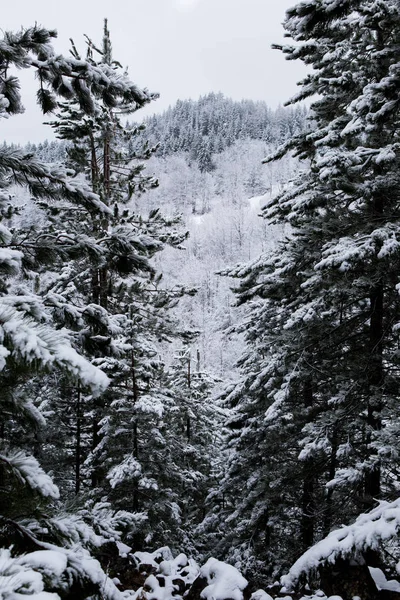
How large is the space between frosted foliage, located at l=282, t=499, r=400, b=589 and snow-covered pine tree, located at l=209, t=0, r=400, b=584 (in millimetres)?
1573

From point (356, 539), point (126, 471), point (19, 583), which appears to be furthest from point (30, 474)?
point (126, 471)

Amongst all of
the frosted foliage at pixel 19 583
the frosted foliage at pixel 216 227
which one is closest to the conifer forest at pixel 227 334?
the frosted foliage at pixel 19 583

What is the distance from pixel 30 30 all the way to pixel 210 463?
19.0m

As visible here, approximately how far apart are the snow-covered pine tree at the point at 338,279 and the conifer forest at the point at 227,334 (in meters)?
0.05

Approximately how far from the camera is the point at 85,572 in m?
2.62

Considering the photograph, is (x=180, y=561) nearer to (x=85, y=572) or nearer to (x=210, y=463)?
(x=85, y=572)

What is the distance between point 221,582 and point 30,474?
3337mm

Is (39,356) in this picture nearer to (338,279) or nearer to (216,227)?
(338,279)

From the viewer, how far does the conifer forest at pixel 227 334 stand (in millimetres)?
3021

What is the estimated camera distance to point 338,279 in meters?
7.13

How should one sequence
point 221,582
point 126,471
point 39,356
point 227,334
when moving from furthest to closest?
point 227,334 < point 126,471 < point 221,582 < point 39,356

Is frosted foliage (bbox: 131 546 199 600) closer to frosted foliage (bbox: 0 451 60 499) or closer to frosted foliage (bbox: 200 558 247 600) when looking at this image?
frosted foliage (bbox: 200 558 247 600)

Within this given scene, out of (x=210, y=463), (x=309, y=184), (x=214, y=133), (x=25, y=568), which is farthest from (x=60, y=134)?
(x=214, y=133)

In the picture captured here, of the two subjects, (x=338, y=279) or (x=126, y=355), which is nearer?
(x=338, y=279)
